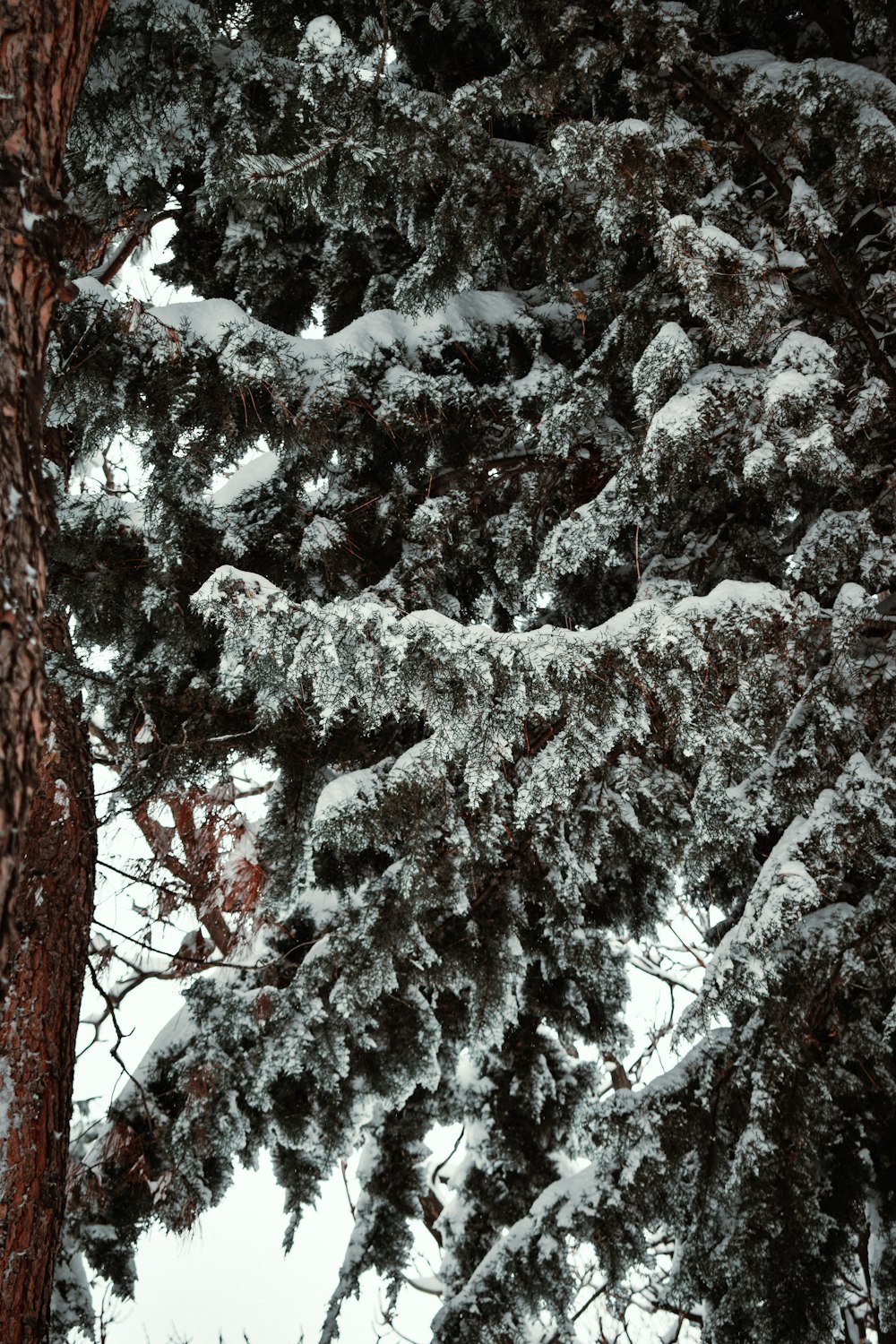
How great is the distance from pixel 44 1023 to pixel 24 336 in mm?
1922

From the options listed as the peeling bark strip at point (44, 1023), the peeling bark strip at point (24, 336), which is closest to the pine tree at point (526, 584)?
the peeling bark strip at point (44, 1023)

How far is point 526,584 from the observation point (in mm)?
3832

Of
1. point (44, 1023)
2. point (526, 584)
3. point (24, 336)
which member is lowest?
point (44, 1023)

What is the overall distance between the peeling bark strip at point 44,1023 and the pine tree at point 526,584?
647 mm

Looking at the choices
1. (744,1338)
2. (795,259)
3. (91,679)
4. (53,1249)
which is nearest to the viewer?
(53,1249)

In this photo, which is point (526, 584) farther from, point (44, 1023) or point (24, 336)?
point (24, 336)

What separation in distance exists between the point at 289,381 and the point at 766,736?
6.67 feet

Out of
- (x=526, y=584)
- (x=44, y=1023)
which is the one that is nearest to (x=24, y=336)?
(x=44, y=1023)

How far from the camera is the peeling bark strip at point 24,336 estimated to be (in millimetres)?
1182

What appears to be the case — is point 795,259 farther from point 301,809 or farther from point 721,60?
point 301,809

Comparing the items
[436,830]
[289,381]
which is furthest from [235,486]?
[436,830]

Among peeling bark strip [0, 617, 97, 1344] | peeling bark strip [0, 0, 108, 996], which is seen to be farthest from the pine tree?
peeling bark strip [0, 0, 108, 996]

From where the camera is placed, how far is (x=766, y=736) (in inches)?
114

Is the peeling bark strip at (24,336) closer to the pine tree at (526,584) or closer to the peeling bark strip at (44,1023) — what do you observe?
the peeling bark strip at (44,1023)
